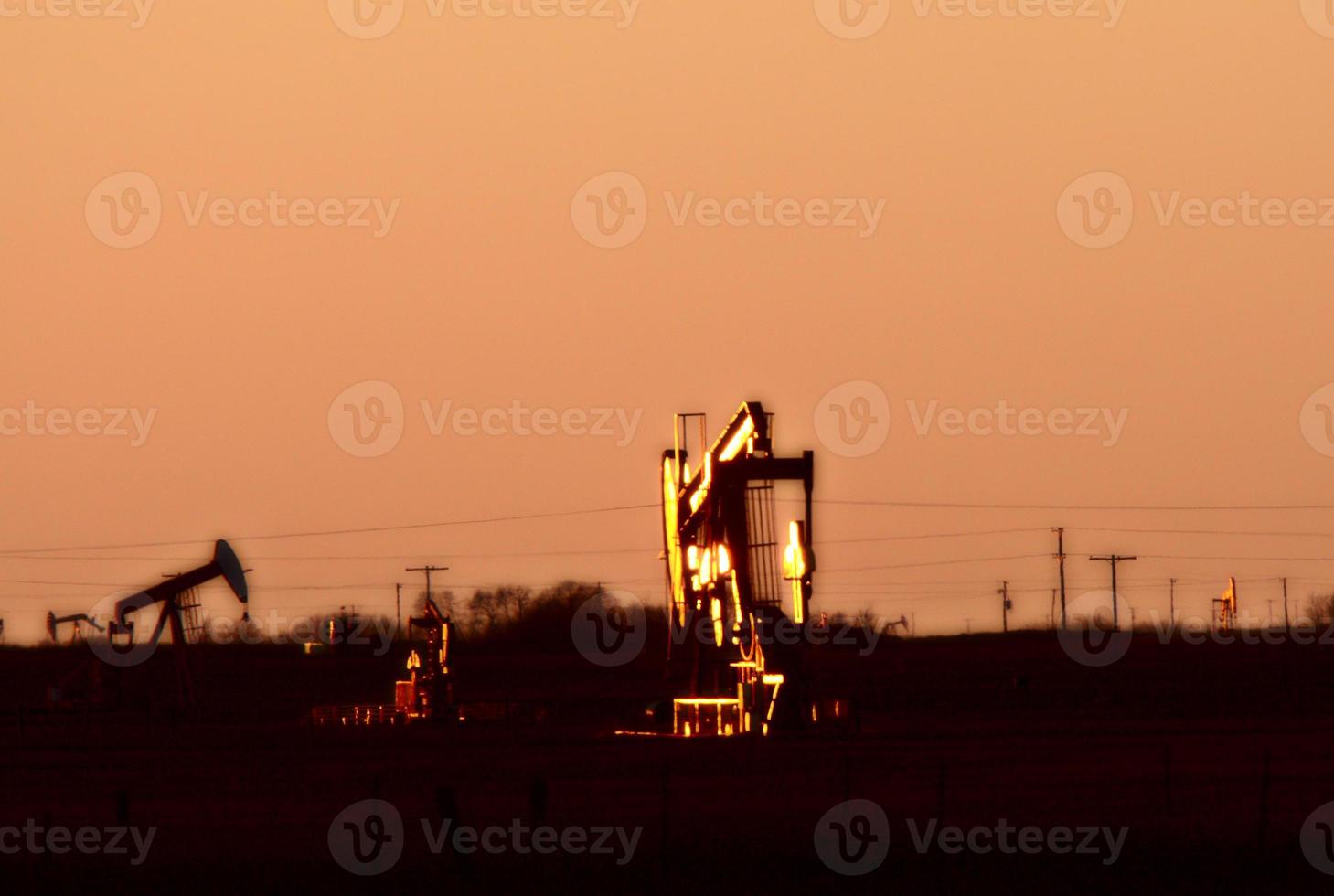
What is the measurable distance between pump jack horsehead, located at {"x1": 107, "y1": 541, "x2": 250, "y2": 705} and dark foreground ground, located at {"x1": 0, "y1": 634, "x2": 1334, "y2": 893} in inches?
112

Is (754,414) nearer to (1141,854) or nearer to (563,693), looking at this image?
(1141,854)

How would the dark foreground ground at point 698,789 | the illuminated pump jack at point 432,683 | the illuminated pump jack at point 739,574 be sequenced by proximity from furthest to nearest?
the illuminated pump jack at point 432,683
the illuminated pump jack at point 739,574
the dark foreground ground at point 698,789

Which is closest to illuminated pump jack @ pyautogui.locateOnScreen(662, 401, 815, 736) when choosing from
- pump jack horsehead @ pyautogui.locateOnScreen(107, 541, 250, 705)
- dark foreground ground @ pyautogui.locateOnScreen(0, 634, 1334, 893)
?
dark foreground ground @ pyautogui.locateOnScreen(0, 634, 1334, 893)

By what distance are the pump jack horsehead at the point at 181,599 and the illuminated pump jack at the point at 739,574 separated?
21803 millimetres

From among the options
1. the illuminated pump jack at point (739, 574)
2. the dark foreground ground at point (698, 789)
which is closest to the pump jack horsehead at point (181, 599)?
the dark foreground ground at point (698, 789)

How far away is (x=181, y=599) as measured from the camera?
66.4 m

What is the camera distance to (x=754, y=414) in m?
39.9

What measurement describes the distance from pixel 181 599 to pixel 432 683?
15.3m

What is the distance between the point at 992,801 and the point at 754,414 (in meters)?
15.4

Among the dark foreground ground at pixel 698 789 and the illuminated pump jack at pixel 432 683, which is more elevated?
the illuminated pump jack at pixel 432 683

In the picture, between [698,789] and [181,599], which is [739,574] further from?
[181,599]

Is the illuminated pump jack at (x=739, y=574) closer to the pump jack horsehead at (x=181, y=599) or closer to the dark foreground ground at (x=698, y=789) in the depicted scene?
the dark foreground ground at (x=698, y=789)

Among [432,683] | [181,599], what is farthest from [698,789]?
[181,599]

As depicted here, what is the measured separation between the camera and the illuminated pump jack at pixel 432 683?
5472cm
